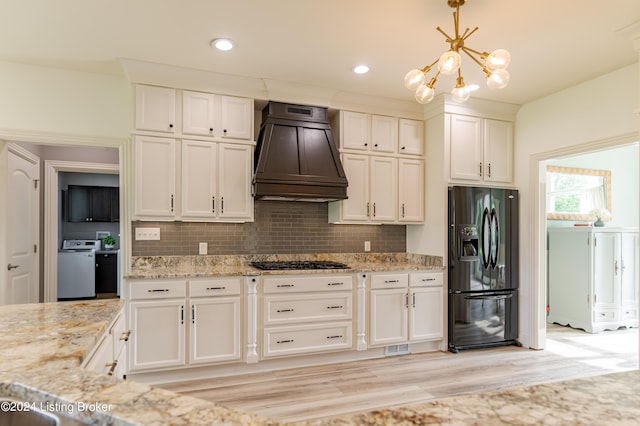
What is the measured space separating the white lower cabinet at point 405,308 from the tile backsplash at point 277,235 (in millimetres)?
694

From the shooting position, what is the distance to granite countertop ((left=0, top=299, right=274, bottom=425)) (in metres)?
0.70

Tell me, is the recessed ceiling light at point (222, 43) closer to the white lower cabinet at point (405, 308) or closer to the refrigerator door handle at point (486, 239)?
the white lower cabinet at point (405, 308)

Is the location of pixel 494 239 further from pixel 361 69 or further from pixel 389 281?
pixel 361 69

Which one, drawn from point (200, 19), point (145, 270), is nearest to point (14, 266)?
point (145, 270)

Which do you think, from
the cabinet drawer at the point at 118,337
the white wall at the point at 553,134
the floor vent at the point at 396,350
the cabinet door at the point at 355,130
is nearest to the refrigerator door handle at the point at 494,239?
the white wall at the point at 553,134

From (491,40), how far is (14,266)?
4.55 meters

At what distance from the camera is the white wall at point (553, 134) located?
3373 mm

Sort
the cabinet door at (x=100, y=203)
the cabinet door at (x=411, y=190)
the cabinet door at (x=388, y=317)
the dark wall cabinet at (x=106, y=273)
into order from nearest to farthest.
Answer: the cabinet door at (x=388, y=317)
the cabinet door at (x=411, y=190)
the dark wall cabinet at (x=106, y=273)
the cabinet door at (x=100, y=203)

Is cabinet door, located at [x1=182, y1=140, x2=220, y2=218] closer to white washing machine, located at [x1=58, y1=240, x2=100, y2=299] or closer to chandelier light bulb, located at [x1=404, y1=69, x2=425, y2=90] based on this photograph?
chandelier light bulb, located at [x1=404, y1=69, x2=425, y2=90]

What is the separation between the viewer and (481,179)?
4277 mm

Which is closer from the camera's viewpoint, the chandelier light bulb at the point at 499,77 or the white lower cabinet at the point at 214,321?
the chandelier light bulb at the point at 499,77

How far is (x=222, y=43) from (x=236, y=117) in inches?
33.4

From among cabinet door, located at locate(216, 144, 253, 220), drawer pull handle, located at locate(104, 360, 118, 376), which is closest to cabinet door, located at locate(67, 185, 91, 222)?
cabinet door, located at locate(216, 144, 253, 220)

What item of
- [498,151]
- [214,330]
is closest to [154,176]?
[214,330]
